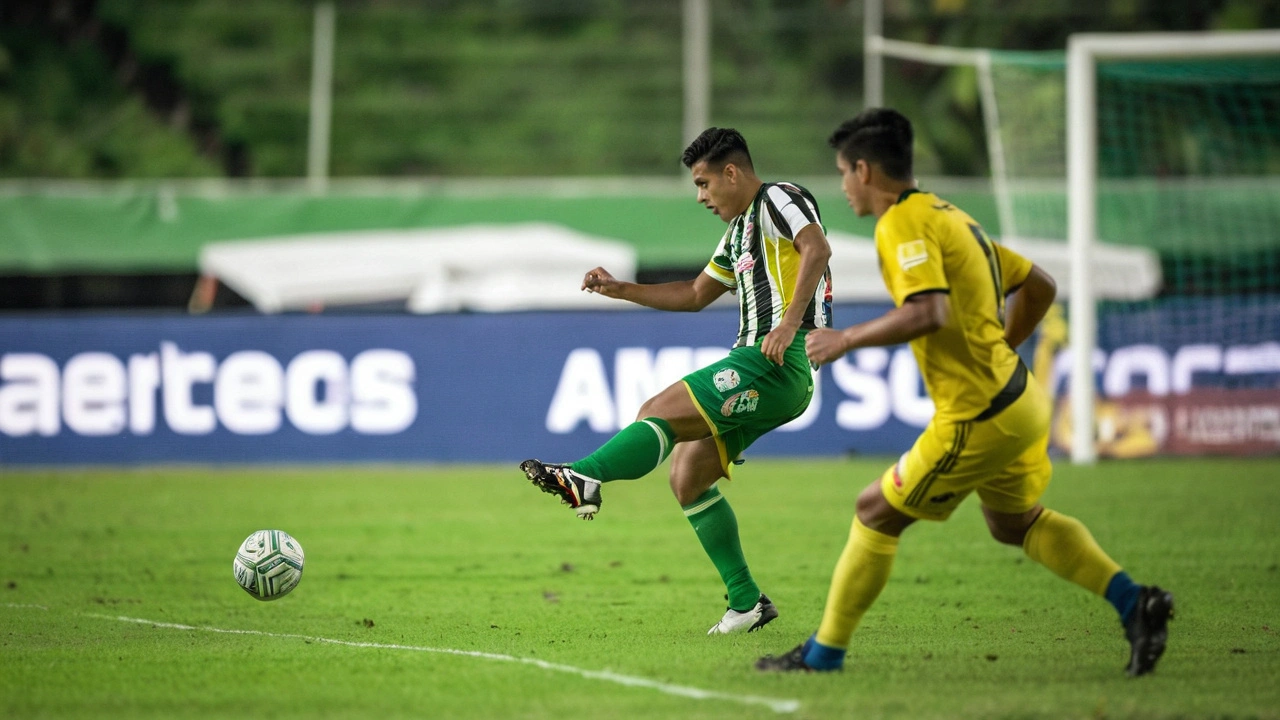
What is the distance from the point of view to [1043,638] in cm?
664

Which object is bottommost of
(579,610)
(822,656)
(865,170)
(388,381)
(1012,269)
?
(388,381)

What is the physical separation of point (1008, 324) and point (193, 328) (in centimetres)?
1138

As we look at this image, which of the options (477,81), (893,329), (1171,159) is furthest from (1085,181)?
(477,81)

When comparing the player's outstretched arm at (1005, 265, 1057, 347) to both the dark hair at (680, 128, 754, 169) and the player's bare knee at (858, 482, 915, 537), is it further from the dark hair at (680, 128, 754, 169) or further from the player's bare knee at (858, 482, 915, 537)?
the dark hair at (680, 128, 754, 169)

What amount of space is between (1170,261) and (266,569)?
14.6 m

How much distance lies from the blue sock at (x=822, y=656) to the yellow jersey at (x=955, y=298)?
946 millimetres

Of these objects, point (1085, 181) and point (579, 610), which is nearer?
point (579, 610)

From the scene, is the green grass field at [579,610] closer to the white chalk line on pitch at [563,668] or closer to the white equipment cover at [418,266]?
the white chalk line on pitch at [563,668]

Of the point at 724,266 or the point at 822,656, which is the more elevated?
the point at 724,266

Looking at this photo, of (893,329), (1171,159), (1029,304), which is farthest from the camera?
(1171,159)

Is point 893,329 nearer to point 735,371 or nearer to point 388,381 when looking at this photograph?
point 735,371

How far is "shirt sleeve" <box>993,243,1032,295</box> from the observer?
224 inches

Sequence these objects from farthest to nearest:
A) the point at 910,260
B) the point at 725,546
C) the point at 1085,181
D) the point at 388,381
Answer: the point at 388,381, the point at 1085,181, the point at 725,546, the point at 910,260

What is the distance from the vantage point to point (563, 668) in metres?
5.90
